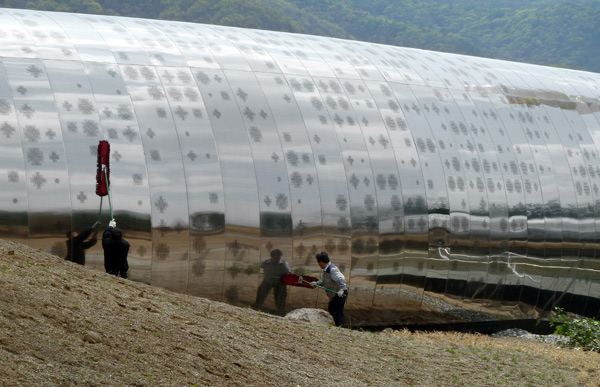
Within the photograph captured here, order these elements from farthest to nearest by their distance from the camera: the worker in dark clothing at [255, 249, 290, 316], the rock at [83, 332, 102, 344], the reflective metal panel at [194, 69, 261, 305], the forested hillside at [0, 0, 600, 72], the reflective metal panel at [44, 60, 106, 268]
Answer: the forested hillside at [0, 0, 600, 72]
the worker in dark clothing at [255, 249, 290, 316]
the reflective metal panel at [194, 69, 261, 305]
the reflective metal panel at [44, 60, 106, 268]
the rock at [83, 332, 102, 344]

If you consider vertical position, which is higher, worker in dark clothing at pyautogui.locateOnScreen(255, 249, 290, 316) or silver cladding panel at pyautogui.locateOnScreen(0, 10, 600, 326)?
silver cladding panel at pyautogui.locateOnScreen(0, 10, 600, 326)

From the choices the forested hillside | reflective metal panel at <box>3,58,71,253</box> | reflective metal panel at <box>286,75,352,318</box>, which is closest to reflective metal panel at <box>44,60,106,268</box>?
reflective metal panel at <box>3,58,71,253</box>

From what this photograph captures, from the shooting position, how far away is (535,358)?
52.8ft

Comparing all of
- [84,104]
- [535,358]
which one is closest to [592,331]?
[535,358]

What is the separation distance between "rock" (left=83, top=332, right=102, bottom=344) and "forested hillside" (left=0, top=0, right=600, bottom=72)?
3957 inches

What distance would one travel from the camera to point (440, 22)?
157000 mm

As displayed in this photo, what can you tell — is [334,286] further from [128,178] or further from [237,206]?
[128,178]

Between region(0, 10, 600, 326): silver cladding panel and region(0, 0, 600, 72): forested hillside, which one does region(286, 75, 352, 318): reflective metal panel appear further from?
region(0, 0, 600, 72): forested hillside

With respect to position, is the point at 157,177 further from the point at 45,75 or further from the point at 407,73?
the point at 407,73

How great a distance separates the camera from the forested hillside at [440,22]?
365 feet

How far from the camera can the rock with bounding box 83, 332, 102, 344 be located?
9.98 m

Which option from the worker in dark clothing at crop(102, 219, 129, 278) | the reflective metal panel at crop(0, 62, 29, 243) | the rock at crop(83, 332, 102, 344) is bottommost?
the rock at crop(83, 332, 102, 344)

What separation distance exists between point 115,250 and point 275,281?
377 centimetres

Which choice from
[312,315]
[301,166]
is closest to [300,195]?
[301,166]
